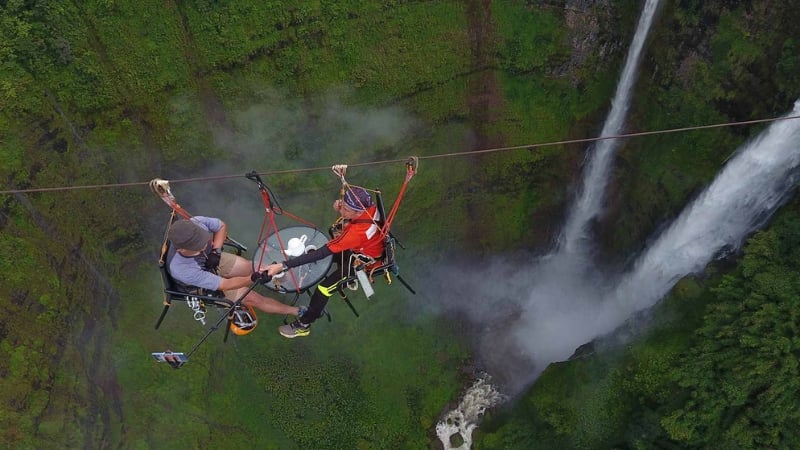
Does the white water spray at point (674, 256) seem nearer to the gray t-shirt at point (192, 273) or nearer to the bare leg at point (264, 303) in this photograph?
the bare leg at point (264, 303)

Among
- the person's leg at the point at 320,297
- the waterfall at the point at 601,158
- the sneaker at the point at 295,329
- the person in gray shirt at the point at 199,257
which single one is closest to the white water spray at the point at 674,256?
the waterfall at the point at 601,158

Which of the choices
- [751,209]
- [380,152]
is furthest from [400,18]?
[751,209]

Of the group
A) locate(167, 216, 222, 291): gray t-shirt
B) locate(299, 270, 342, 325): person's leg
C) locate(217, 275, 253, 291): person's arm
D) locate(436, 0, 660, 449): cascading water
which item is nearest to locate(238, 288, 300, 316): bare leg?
locate(299, 270, 342, 325): person's leg

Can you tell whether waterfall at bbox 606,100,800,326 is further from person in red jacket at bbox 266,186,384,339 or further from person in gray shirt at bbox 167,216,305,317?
person in gray shirt at bbox 167,216,305,317

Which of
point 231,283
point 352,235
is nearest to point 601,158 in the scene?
point 352,235

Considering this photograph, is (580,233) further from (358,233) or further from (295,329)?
(358,233)

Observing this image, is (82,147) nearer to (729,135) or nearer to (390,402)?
(390,402)
